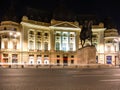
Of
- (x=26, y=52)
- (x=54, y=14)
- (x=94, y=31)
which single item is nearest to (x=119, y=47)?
(x=94, y=31)

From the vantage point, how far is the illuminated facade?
73812 mm

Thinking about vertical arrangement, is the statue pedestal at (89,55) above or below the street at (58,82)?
above

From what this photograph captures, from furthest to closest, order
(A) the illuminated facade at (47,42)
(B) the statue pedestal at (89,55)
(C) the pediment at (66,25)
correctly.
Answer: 1. (C) the pediment at (66,25)
2. (A) the illuminated facade at (47,42)
3. (B) the statue pedestal at (89,55)

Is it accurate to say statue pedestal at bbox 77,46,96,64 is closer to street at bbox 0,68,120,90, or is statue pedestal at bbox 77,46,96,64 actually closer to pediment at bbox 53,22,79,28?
street at bbox 0,68,120,90

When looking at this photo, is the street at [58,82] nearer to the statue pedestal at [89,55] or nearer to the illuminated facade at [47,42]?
the statue pedestal at [89,55]

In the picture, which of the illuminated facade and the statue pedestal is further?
the illuminated facade

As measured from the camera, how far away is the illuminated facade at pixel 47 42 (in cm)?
7381

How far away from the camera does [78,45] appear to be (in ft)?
286

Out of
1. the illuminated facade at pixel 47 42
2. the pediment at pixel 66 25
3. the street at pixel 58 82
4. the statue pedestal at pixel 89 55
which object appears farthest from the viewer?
the pediment at pixel 66 25

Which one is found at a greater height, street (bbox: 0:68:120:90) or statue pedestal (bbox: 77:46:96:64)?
statue pedestal (bbox: 77:46:96:64)

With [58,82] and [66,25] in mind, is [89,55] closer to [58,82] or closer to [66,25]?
[58,82]

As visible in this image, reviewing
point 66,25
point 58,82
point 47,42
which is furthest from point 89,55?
point 66,25

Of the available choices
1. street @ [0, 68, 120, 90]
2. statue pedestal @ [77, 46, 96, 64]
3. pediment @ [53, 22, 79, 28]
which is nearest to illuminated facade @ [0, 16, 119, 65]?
pediment @ [53, 22, 79, 28]

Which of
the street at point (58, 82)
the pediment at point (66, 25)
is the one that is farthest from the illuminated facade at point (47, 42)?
the street at point (58, 82)
